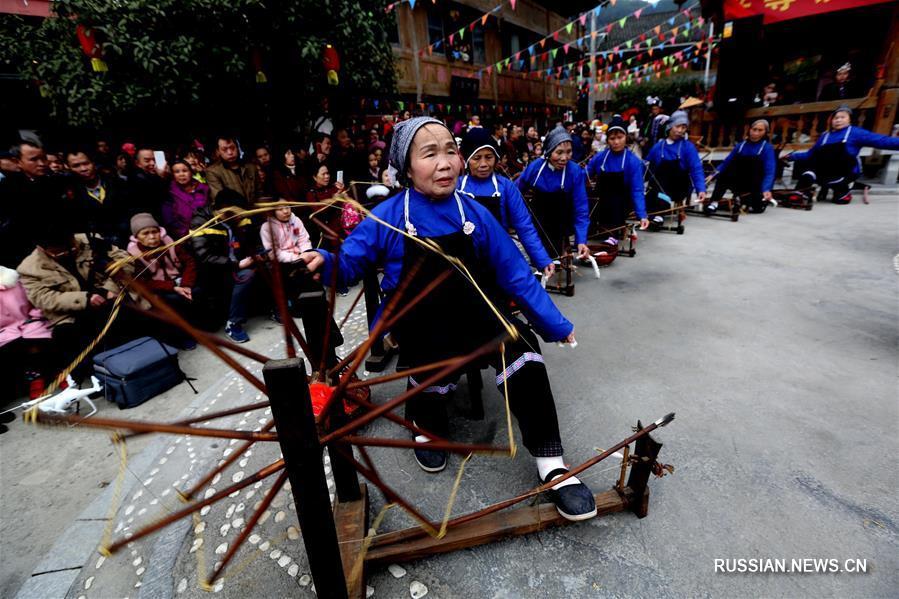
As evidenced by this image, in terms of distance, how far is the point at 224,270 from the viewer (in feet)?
16.4

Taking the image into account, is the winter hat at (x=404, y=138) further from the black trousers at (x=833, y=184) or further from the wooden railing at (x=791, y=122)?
the wooden railing at (x=791, y=122)

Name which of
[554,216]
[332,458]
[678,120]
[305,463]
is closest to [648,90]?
[678,120]

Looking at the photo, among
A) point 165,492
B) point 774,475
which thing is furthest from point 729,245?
point 165,492

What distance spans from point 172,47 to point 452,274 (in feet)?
16.7

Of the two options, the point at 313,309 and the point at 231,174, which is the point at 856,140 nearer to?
the point at 313,309

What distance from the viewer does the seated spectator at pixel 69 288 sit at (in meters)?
3.76

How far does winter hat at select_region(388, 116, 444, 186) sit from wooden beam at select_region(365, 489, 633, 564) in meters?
1.87

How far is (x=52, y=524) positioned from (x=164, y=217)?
144 inches

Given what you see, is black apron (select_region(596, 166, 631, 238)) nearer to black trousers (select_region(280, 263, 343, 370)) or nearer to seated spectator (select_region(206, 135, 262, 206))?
seated spectator (select_region(206, 135, 262, 206))

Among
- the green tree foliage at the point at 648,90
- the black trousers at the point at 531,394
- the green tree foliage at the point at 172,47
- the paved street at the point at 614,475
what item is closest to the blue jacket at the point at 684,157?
the paved street at the point at 614,475

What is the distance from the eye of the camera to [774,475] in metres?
2.23

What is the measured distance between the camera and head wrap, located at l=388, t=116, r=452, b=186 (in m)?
2.10

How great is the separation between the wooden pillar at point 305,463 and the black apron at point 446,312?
1008mm

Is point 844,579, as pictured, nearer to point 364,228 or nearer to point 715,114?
point 364,228
